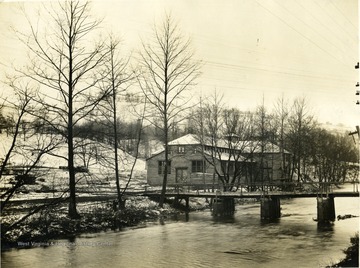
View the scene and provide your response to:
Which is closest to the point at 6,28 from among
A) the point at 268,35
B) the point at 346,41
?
the point at 268,35

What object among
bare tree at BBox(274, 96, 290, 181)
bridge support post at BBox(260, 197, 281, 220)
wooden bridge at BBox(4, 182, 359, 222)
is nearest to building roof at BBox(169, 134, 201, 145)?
bare tree at BBox(274, 96, 290, 181)

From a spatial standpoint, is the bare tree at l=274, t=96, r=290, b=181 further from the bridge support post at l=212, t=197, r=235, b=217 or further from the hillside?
the hillside

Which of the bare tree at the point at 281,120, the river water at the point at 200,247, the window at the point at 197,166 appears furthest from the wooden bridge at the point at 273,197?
the window at the point at 197,166

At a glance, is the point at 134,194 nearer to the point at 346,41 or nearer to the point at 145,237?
the point at 145,237

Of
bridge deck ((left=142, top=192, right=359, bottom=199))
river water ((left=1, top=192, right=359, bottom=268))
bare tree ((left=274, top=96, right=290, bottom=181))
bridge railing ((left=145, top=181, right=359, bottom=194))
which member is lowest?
river water ((left=1, top=192, right=359, bottom=268))

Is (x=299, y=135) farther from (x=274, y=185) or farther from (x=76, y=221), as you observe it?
(x=76, y=221)

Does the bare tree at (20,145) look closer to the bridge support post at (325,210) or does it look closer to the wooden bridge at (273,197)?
the wooden bridge at (273,197)
